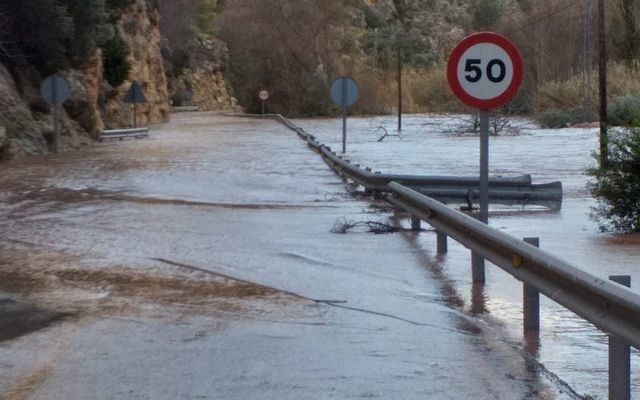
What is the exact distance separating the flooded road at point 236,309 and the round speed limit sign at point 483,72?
1.66 meters

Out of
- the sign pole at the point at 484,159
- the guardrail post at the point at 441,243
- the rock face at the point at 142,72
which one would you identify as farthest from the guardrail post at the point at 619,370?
the rock face at the point at 142,72

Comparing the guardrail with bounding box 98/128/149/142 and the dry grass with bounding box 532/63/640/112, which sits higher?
the dry grass with bounding box 532/63/640/112

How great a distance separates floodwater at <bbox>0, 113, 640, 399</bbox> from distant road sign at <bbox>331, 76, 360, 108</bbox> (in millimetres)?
12225

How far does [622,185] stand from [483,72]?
208 inches

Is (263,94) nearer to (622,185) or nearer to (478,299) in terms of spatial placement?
(622,185)

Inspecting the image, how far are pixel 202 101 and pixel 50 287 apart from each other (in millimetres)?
103807

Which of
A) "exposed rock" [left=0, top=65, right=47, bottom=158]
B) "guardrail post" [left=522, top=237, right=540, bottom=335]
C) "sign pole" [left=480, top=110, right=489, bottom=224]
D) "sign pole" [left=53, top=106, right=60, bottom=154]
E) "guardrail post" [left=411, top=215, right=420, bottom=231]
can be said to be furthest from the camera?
"sign pole" [left=53, top=106, right=60, bottom=154]

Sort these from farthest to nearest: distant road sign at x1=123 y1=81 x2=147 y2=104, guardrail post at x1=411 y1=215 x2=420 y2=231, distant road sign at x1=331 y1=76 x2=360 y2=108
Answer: distant road sign at x1=123 y1=81 x2=147 y2=104 < distant road sign at x1=331 y1=76 x2=360 y2=108 < guardrail post at x1=411 y1=215 x2=420 y2=231

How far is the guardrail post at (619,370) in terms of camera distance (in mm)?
6145

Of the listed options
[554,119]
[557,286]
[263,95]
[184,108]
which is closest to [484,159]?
[557,286]

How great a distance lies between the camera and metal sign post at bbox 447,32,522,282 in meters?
10.5

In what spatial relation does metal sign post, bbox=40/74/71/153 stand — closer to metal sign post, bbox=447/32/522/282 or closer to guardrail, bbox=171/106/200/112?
metal sign post, bbox=447/32/522/282

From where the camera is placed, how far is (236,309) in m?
9.38

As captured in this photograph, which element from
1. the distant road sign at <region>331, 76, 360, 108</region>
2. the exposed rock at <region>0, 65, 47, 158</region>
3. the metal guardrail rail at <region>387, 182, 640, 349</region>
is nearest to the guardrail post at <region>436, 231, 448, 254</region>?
the metal guardrail rail at <region>387, 182, 640, 349</region>
